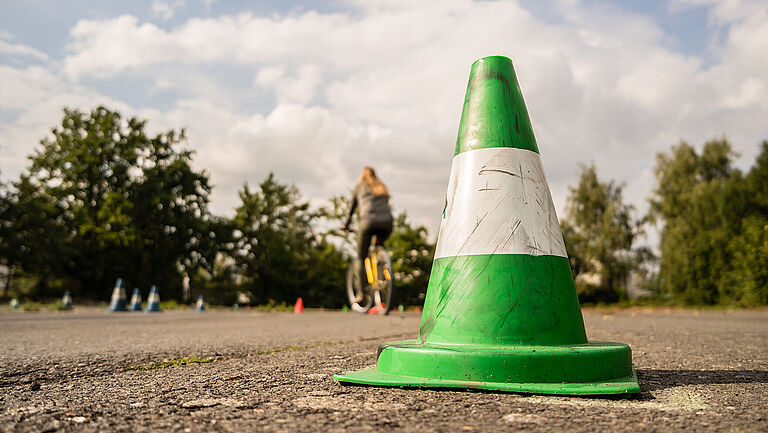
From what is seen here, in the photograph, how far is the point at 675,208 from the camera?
28.3m

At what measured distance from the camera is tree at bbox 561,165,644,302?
3089 centimetres

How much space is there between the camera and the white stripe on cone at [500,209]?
7.53ft

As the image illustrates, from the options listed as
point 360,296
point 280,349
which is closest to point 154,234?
point 360,296

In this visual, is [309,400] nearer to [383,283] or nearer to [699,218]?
[383,283]

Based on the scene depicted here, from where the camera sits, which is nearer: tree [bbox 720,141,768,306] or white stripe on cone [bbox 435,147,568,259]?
white stripe on cone [bbox 435,147,568,259]

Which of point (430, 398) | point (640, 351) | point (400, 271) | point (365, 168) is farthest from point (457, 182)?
point (400, 271)

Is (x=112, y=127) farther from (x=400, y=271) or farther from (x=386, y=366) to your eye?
(x=386, y=366)

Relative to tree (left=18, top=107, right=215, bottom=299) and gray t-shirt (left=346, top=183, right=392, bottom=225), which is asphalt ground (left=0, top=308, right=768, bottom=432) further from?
tree (left=18, top=107, right=215, bottom=299)

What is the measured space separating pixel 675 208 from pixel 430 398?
30.5 metres

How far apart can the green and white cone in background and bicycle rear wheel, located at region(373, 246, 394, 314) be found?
6156 millimetres

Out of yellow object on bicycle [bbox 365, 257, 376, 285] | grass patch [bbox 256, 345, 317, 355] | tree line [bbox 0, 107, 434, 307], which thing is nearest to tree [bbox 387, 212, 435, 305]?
tree line [bbox 0, 107, 434, 307]

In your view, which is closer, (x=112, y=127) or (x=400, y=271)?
(x=400, y=271)

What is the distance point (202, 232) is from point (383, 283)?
734 inches

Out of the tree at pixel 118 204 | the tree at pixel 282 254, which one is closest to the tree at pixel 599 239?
the tree at pixel 282 254
